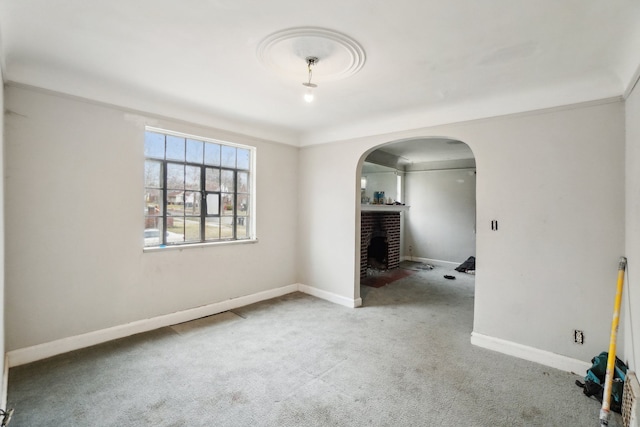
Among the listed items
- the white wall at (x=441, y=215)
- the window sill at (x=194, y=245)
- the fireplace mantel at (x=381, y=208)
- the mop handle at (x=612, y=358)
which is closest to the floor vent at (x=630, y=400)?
the mop handle at (x=612, y=358)

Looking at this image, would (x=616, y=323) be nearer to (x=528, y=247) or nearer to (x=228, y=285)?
(x=528, y=247)

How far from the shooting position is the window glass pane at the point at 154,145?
11.0 feet

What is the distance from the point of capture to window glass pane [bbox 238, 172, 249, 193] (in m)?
4.24

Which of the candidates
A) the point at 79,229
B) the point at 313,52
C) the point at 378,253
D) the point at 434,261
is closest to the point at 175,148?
the point at 79,229

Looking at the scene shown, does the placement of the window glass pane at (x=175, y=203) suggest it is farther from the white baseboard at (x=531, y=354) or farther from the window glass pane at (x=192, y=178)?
the white baseboard at (x=531, y=354)

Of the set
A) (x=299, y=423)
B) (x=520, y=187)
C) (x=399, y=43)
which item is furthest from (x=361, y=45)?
(x=299, y=423)

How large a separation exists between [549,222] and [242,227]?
11.5ft

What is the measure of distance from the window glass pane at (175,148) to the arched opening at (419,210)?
3.51 metres

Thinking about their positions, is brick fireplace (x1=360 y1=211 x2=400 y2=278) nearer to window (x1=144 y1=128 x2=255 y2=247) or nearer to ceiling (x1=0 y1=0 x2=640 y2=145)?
window (x1=144 y1=128 x2=255 y2=247)

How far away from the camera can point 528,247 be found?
2.85 m

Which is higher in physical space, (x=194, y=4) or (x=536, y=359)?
(x=194, y=4)

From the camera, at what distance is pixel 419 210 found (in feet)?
25.9

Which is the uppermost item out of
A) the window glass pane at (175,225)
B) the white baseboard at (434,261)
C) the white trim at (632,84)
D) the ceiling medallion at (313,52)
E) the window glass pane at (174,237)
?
the ceiling medallion at (313,52)

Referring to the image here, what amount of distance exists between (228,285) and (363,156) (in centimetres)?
249
